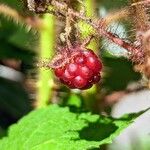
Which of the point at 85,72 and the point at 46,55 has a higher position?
the point at 46,55

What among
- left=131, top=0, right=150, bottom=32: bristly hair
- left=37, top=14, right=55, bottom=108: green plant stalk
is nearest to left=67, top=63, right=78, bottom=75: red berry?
left=131, top=0, right=150, bottom=32: bristly hair

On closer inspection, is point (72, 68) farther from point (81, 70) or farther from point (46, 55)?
point (46, 55)

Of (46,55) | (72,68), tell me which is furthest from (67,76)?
(46,55)

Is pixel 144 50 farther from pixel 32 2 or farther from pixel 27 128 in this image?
pixel 27 128

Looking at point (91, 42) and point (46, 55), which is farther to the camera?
point (46, 55)

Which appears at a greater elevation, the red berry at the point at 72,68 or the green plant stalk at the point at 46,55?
the green plant stalk at the point at 46,55

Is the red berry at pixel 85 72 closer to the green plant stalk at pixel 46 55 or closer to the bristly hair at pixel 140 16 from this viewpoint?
the bristly hair at pixel 140 16

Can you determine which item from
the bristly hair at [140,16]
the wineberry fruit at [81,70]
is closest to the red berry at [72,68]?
the wineberry fruit at [81,70]
